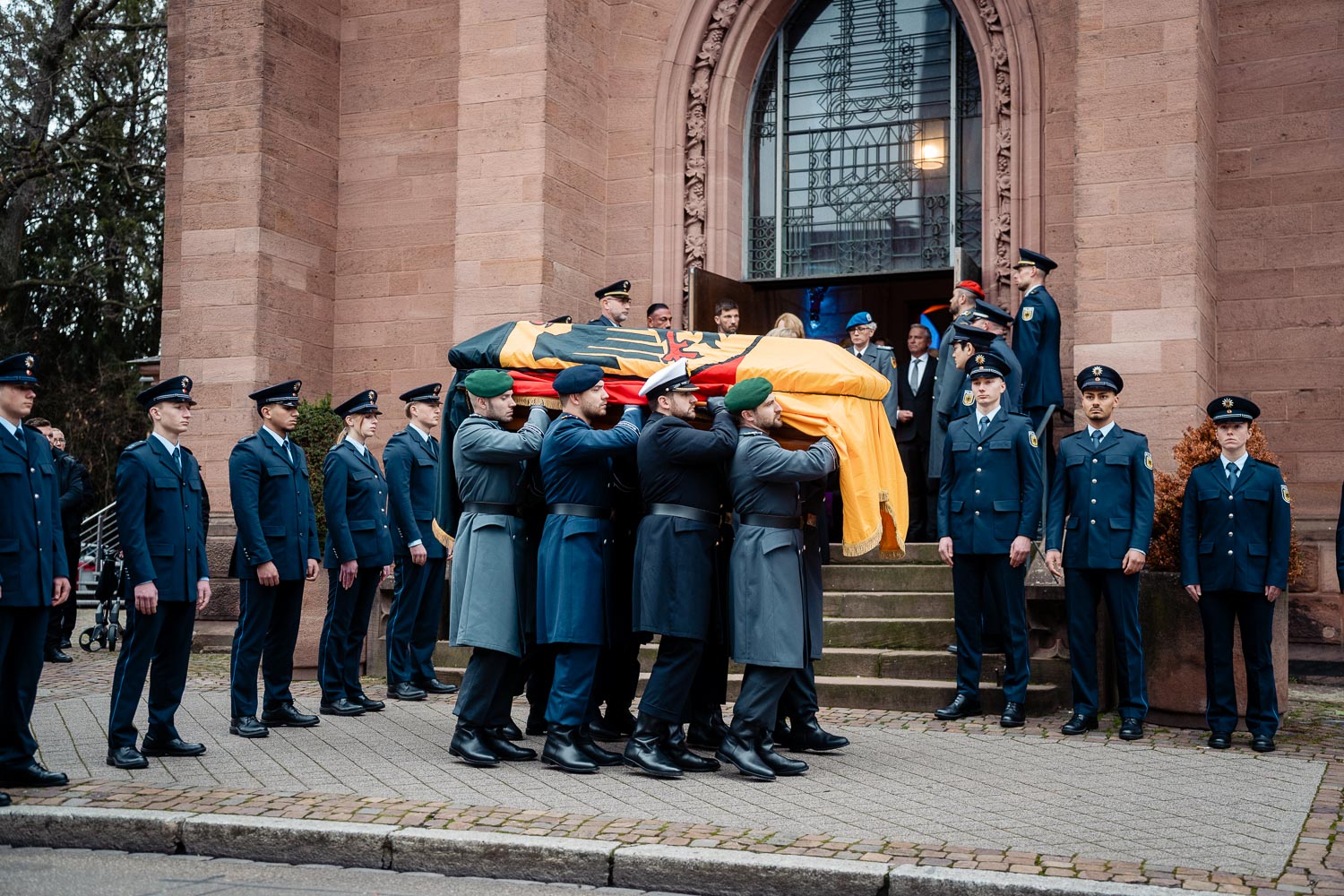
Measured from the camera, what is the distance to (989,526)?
8977 millimetres

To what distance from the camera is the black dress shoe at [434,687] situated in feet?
34.0

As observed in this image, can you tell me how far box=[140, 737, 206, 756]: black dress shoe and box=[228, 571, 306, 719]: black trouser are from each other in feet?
2.23

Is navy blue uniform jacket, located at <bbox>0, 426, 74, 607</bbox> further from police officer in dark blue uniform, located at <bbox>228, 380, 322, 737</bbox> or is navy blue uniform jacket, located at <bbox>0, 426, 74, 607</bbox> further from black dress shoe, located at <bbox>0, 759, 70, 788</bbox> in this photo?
police officer in dark blue uniform, located at <bbox>228, 380, 322, 737</bbox>

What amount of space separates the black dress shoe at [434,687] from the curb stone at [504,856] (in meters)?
4.66

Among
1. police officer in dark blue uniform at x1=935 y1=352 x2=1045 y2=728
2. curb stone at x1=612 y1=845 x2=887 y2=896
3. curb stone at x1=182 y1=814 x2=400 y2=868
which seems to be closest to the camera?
curb stone at x1=612 y1=845 x2=887 y2=896

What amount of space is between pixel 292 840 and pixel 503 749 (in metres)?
1.86

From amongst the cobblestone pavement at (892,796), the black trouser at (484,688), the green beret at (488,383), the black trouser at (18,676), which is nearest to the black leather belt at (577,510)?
the green beret at (488,383)

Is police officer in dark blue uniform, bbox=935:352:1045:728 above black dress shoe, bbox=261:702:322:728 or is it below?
above

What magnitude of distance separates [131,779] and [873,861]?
376 centimetres

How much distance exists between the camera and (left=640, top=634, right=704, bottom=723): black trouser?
7176mm

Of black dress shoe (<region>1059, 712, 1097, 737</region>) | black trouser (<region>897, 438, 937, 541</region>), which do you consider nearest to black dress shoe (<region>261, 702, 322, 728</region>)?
black dress shoe (<region>1059, 712, 1097, 737</region>)

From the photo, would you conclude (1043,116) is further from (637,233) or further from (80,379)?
(80,379)

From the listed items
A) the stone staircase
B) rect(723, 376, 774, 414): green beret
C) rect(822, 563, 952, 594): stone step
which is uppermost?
rect(723, 376, 774, 414): green beret

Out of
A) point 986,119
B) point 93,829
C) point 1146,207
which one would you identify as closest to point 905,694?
point 1146,207
